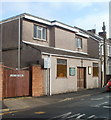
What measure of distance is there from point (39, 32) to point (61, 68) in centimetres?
425

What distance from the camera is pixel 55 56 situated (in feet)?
53.4

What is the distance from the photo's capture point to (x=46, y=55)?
15.6m

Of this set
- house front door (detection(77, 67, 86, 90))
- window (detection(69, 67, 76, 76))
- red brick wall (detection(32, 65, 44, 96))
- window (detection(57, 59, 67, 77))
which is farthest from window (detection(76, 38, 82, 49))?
red brick wall (detection(32, 65, 44, 96))

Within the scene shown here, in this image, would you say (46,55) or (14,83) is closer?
(14,83)

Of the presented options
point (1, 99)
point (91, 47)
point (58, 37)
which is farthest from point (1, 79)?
point (91, 47)

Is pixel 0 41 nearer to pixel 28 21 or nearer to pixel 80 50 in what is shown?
pixel 28 21

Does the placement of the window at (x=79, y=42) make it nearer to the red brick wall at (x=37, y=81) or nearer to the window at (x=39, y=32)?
the window at (x=39, y=32)

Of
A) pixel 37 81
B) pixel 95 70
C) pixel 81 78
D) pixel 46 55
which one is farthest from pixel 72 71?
pixel 95 70

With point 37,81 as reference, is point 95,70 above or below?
above

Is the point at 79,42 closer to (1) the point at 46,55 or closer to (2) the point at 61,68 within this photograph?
(2) the point at 61,68

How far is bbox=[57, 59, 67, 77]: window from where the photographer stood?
16.7 meters

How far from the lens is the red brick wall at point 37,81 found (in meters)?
14.0

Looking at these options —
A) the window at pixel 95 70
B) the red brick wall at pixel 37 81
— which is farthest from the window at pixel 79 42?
the red brick wall at pixel 37 81

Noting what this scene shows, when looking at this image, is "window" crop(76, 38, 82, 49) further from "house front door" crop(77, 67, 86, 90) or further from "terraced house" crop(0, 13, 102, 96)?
"house front door" crop(77, 67, 86, 90)
